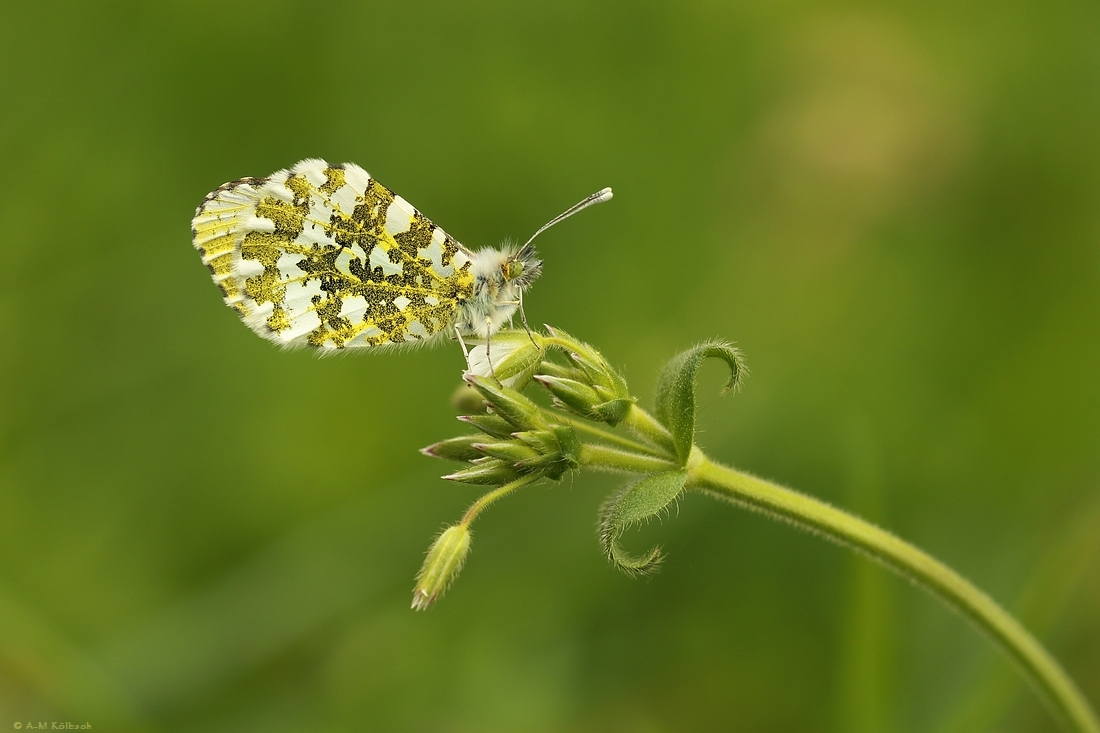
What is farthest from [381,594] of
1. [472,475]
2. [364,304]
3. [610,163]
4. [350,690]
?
[610,163]


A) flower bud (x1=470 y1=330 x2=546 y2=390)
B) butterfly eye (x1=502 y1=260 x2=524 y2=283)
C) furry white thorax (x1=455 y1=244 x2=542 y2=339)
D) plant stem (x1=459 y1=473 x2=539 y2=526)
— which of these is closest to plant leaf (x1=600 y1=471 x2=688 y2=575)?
plant stem (x1=459 y1=473 x2=539 y2=526)

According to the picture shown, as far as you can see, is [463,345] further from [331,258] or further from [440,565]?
[440,565]

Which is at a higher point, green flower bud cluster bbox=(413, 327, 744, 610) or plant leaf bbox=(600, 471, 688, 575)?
green flower bud cluster bbox=(413, 327, 744, 610)

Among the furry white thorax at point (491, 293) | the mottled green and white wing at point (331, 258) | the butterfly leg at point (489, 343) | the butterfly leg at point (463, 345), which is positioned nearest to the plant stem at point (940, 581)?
the butterfly leg at point (489, 343)

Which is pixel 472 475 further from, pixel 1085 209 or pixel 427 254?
pixel 1085 209

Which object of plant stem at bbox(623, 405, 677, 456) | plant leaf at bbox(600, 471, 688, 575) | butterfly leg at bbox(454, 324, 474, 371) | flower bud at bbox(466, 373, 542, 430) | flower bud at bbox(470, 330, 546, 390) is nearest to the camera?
plant leaf at bbox(600, 471, 688, 575)

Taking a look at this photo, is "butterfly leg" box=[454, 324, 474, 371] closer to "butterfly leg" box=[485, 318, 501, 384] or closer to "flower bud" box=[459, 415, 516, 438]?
"butterfly leg" box=[485, 318, 501, 384]

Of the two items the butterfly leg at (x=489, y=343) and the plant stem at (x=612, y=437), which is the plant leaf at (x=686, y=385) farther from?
the butterfly leg at (x=489, y=343)
